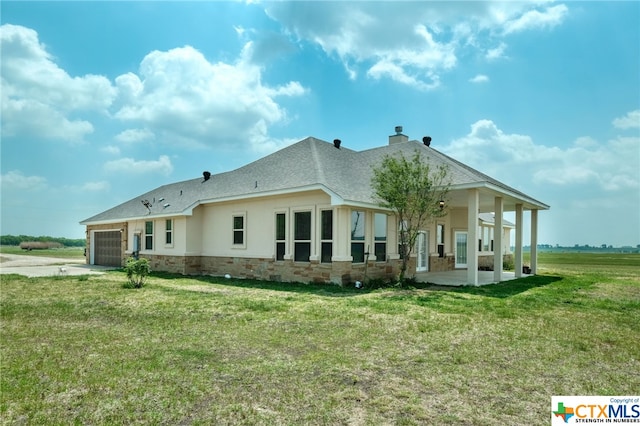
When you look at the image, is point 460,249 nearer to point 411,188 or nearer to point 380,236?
point 380,236

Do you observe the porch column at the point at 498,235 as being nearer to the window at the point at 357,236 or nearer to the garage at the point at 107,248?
the window at the point at 357,236

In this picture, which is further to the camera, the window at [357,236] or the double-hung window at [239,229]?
the double-hung window at [239,229]

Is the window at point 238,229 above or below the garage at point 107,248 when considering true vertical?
above

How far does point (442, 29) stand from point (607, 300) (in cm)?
966

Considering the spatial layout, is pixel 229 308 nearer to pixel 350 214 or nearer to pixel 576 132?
pixel 350 214

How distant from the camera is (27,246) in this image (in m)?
53.4

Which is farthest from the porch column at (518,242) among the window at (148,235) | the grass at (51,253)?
the grass at (51,253)

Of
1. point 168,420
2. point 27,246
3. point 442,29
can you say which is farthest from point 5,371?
point 27,246

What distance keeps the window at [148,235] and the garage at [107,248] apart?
12.1 ft

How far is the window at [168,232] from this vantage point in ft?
61.2

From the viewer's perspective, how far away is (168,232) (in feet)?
62.2

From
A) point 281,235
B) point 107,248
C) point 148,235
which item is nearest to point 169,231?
point 148,235

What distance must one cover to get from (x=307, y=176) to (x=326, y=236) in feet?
8.03

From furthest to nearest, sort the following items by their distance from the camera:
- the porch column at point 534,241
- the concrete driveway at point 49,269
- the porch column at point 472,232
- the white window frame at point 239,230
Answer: the porch column at point 534,241
the concrete driveway at point 49,269
the white window frame at point 239,230
the porch column at point 472,232
